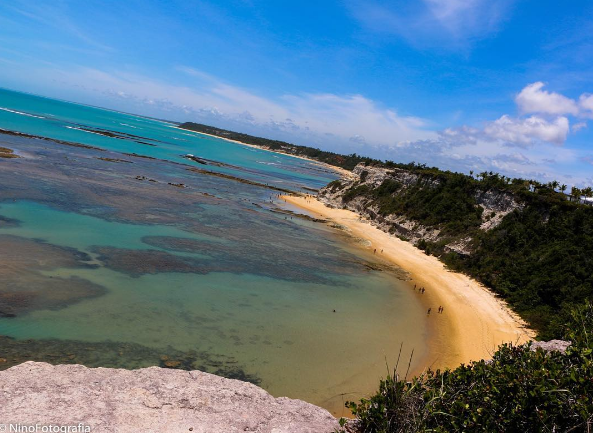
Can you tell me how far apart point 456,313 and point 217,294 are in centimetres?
1580

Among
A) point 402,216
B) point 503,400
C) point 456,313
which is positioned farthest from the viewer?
point 402,216

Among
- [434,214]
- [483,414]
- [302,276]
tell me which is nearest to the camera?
[483,414]

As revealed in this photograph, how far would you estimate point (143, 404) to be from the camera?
7.78 m

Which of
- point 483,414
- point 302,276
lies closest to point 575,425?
point 483,414

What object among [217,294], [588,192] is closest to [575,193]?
[588,192]

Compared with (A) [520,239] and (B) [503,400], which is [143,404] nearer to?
(B) [503,400]

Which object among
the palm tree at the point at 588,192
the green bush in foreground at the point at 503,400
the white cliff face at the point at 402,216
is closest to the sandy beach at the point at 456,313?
the white cliff face at the point at 402,216

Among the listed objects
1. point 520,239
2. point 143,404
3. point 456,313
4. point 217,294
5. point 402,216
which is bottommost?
point 217,294

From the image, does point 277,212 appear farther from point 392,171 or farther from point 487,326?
point 487,326

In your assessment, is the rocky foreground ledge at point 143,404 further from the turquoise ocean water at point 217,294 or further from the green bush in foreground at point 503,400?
the turquoise ocean water at point 217,294

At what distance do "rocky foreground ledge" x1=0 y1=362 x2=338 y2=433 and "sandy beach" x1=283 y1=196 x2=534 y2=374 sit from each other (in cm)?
717

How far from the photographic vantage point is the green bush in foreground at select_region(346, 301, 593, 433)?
584 centimetres

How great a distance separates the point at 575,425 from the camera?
18.2ft

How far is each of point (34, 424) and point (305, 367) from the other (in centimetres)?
1025
